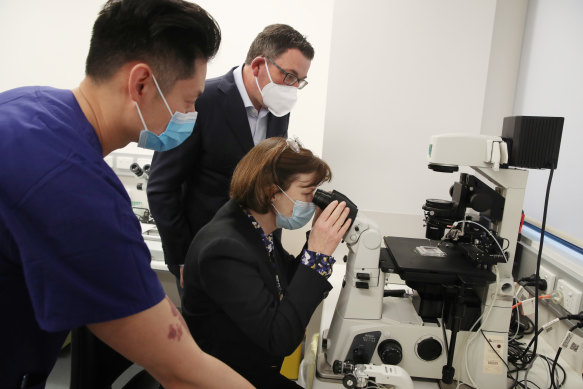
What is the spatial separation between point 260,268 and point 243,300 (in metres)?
0.11

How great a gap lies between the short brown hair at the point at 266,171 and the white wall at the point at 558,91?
118 centimetres

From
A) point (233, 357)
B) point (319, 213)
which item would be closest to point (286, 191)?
point (319, 213)

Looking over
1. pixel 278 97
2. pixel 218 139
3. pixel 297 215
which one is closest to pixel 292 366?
pixel 297 215

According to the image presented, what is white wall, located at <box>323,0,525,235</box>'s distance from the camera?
184 centimetres

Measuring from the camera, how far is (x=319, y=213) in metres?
1.23

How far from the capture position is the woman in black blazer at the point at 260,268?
0.95 meters

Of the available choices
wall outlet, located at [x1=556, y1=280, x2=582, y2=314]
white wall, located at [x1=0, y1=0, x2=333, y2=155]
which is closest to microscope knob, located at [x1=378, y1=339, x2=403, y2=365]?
wall outlet, located at [x1=556, y1=280, x2=582, y2=314]

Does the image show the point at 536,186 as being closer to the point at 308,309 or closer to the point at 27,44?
A: the point at 308,309

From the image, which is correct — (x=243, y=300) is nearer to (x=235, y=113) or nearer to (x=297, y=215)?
(x=297, y=215)

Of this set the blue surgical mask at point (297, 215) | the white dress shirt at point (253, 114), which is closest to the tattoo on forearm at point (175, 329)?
the blue surgical mask at point (297, 215)

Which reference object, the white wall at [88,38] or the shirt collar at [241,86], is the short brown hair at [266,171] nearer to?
the shirt collar at [241,86]

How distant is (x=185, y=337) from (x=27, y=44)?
111 inches

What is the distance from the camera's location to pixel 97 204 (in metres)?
0.51

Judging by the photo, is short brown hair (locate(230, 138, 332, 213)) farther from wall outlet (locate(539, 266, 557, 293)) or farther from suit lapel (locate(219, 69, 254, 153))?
wall outlet (locate(539, 266, 557, 293))
